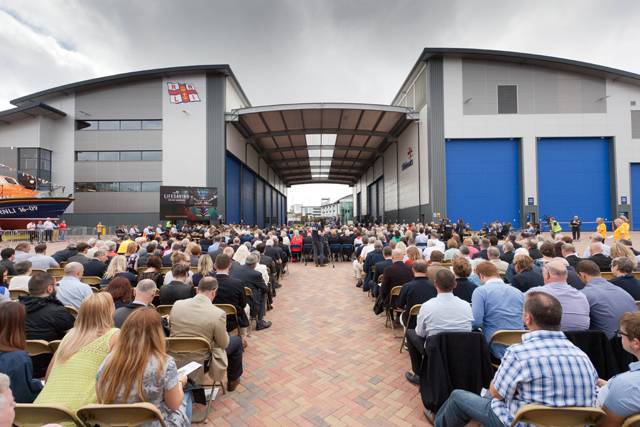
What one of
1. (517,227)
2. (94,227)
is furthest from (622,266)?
(94,227)

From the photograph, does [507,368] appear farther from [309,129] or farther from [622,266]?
[309,129]

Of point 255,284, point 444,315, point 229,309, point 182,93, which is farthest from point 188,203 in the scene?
point 444,315

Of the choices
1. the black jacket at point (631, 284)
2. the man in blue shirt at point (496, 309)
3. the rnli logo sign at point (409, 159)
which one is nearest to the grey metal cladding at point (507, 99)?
the rnli logo sign at point (409, 159)

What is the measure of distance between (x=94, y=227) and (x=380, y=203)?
1025 inches

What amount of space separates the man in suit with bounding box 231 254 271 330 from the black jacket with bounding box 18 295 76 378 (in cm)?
231

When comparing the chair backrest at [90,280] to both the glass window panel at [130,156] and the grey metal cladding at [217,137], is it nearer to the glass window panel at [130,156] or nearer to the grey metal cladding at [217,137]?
the grey metal cladding at [217,137]

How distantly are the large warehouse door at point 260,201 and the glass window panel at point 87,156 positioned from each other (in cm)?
1357

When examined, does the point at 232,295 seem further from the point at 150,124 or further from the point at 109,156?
the point at 109,156

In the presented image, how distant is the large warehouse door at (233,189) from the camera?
21.0 meters

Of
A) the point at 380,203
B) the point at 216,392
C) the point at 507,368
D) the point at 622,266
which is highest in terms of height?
the point at 380,203

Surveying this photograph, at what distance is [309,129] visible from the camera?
75.6 ft

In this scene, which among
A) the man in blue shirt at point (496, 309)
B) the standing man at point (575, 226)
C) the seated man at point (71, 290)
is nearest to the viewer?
the man in blue shirt at point (496, 309)

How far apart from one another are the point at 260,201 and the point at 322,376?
29.4 metres

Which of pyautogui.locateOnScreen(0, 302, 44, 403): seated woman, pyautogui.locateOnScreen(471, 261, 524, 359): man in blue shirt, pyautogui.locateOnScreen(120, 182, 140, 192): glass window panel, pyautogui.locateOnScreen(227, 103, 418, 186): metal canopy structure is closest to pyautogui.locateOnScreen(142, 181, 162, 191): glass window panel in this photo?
pyautogui.locateOnScreen(120, 182, 140, 192): glass window panel
